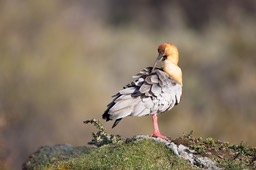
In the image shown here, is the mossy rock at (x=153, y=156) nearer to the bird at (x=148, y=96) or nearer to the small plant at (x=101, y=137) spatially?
the small plant at (x=101, y=137)

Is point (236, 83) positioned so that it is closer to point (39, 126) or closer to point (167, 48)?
point (39, 126)

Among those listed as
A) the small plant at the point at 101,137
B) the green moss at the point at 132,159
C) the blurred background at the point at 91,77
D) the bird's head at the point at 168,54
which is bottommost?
the green moss at the point at 132,159

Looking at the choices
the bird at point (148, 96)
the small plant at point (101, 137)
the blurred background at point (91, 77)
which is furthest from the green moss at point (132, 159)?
the blurred background at point (91, 77)

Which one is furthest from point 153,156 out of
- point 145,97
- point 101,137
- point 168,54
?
point 101,137

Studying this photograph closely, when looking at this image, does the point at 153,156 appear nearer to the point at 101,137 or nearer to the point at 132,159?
the point at 132,159

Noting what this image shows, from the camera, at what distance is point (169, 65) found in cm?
1691

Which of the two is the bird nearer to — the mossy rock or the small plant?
the mossy rock

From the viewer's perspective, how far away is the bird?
1605cm

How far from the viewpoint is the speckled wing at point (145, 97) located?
16.0 meters

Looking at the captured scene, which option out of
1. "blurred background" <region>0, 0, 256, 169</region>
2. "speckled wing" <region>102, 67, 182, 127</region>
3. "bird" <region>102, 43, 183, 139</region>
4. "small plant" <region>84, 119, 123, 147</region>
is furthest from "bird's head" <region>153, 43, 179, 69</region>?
"blurred background" <region>0, 0, 256, 169</region>

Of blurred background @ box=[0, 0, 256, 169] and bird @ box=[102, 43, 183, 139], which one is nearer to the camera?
bird @ box=[102, 43, 183, 139]

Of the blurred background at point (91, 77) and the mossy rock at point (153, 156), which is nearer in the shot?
the mossy rock at point (153, 156)

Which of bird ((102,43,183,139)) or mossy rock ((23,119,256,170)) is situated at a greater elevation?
bird ((102,43,183,139))

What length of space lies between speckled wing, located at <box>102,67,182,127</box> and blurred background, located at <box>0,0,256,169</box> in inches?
478
